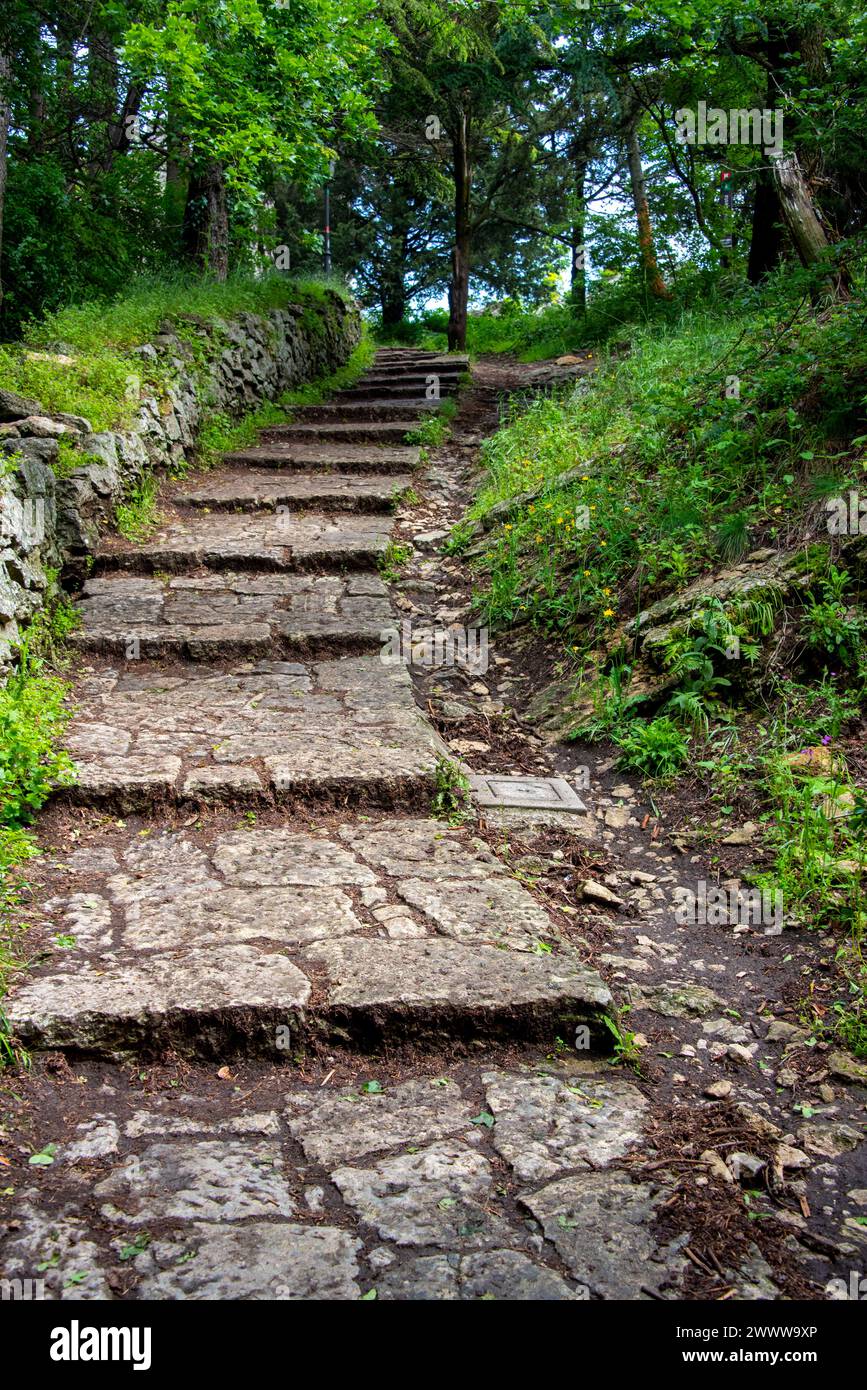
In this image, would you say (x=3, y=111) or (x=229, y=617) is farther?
(x=3, y=111)

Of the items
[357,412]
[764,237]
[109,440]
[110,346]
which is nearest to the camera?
[109,440]

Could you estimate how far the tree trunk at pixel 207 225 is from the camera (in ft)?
31.2

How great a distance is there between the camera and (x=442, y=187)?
14.5 metres

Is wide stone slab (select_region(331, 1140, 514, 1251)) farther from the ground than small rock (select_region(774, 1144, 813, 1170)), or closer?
farther from the ground

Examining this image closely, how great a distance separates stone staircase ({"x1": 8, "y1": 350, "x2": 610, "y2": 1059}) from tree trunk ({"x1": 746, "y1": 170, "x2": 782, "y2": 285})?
201 inches

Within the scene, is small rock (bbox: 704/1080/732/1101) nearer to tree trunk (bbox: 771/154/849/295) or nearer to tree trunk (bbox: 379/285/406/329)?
tree trunk (bbox: 771/154/849/295)

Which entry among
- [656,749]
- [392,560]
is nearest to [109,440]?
[392,560]

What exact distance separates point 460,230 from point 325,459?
704 cm

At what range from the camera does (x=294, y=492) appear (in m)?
7.33

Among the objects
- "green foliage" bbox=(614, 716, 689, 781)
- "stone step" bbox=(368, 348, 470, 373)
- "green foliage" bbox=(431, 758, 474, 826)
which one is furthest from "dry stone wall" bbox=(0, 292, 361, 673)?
"green foliage" bbox=(614, 716, 689, 781)

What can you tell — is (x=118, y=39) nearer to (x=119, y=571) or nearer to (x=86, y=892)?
(x=119, y=571)

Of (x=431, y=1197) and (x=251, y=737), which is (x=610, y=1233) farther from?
(x=251, y=737)

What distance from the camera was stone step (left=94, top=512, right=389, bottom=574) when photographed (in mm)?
5879
